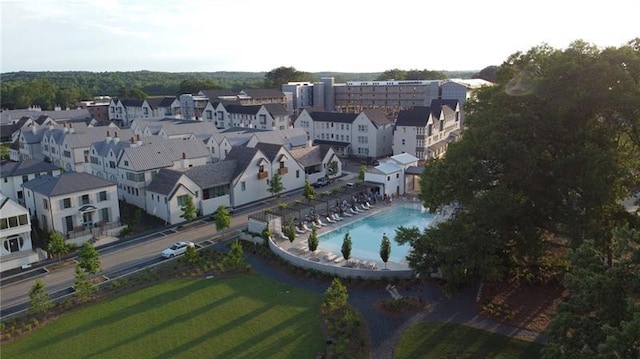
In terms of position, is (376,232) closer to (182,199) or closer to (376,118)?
(182,199)

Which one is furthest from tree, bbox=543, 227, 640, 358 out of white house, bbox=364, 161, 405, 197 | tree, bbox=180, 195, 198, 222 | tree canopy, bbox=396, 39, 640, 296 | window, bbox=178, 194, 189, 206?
window, bbox=178, 194, 189, 206

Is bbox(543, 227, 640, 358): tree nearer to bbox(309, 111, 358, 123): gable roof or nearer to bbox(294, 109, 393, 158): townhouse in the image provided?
bbox(294, 109, 393, 158): townhouse

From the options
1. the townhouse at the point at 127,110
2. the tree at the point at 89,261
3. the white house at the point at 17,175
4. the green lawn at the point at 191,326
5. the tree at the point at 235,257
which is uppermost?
the townhouse at the point at 127,110

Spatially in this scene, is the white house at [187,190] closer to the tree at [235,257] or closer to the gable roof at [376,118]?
the tree at [235,257]

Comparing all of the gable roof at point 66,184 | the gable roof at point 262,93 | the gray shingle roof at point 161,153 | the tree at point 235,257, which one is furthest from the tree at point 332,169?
the gable roof at point 262,93

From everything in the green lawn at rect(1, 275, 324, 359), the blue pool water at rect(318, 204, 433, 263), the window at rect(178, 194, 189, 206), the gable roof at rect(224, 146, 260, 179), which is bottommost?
the green lawn at rect(1, 275, 324, 359)

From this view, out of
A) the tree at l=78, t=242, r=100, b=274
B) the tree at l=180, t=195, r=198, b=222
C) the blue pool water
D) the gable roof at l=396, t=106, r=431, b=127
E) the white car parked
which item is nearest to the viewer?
the tree at l=78, t=242, r=100, b=274

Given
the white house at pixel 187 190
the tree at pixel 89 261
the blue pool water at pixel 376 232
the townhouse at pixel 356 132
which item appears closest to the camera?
the tree at pixel 89 261
